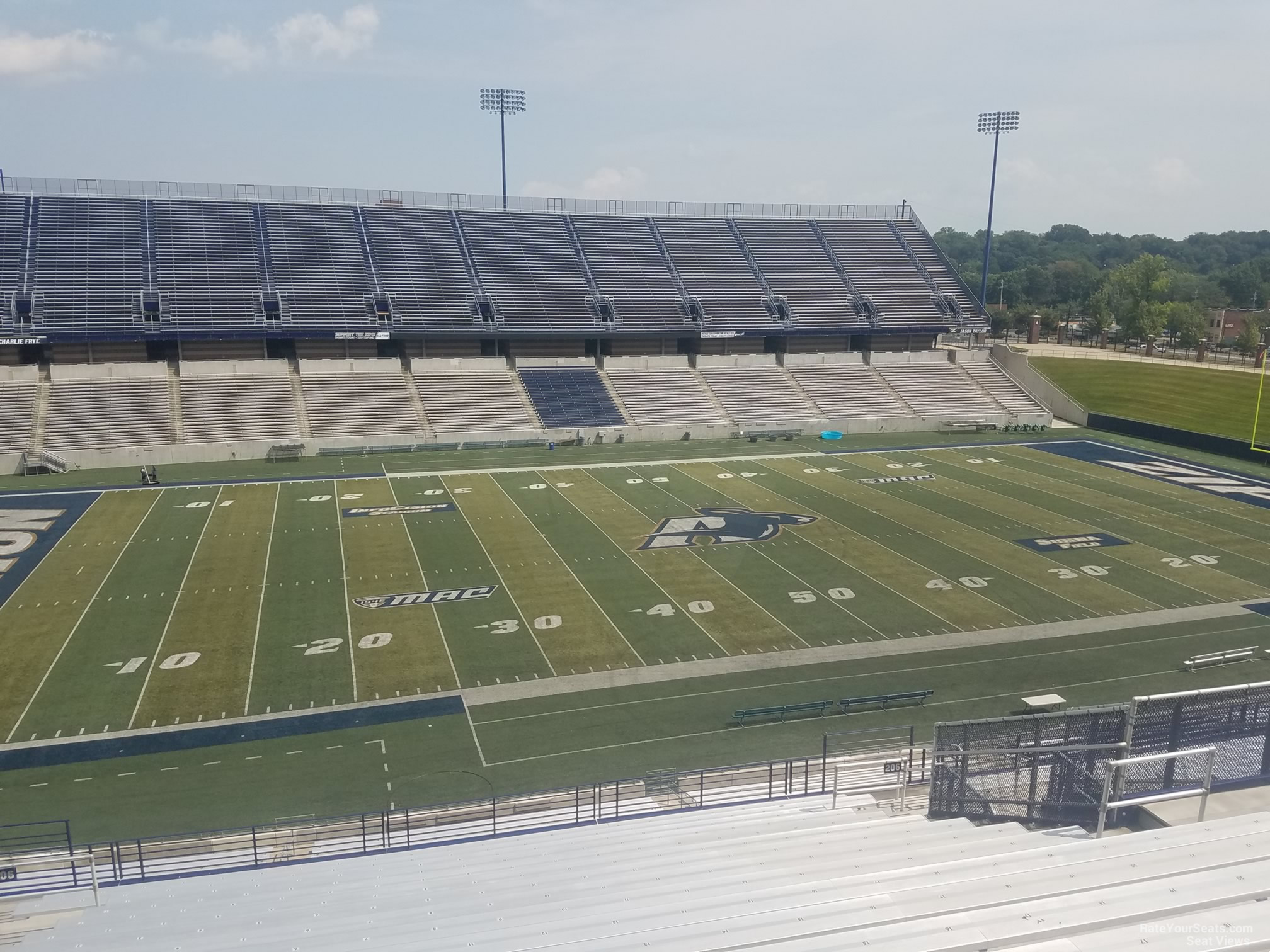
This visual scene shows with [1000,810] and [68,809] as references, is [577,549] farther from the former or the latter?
[1000,810]

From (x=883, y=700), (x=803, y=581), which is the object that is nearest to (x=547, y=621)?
(x=803, y=581)

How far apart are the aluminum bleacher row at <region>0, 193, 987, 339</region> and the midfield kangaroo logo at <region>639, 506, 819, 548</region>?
946 inches

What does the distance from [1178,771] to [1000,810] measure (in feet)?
5.67

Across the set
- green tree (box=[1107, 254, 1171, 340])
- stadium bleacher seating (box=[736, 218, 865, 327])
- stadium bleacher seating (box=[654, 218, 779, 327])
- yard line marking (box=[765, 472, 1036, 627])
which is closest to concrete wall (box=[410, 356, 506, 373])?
stadium bleacher seating (box=[654, 218, 779, 327])

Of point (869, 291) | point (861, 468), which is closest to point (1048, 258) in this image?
point (869, 291)

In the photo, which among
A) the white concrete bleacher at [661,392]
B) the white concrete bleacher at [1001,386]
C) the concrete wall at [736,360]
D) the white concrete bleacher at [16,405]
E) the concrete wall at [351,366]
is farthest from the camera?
the concrete wall at [736,360]

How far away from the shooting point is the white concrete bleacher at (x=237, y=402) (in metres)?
41.8

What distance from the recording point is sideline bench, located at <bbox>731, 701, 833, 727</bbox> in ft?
55.4

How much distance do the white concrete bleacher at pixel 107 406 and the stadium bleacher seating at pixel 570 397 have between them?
1746 centimetres

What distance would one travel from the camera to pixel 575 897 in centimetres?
713

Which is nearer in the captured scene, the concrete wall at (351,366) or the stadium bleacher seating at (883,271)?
the concrete wall at (351,366)

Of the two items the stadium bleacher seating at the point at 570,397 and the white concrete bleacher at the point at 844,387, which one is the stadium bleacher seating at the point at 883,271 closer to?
the white concrete bleacher at the point at 844,387

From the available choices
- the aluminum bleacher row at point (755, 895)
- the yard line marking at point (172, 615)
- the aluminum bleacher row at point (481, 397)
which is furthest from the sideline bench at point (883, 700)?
the aluminum bleacher row at point (481, 397)

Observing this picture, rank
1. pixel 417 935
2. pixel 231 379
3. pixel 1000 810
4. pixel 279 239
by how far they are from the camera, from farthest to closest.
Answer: pixel 279 239
pixel 231 379
pixel 1000 810
pixel 417 935
